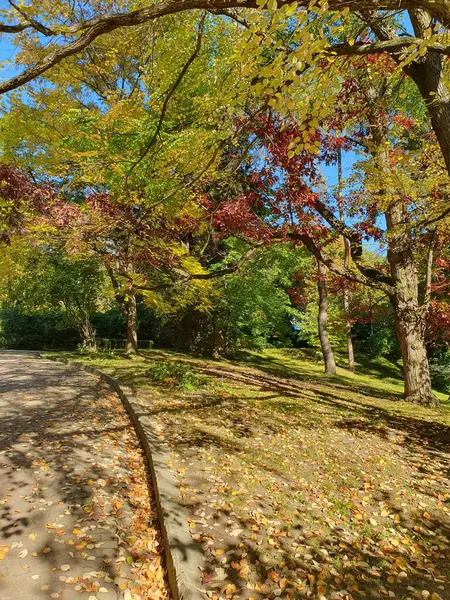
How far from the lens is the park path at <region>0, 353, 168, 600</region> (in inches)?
101

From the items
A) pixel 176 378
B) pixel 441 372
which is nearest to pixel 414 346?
pixel 176 378

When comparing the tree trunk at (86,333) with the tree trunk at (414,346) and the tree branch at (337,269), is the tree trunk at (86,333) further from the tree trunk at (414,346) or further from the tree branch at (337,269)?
the tree trunk at (414,346)

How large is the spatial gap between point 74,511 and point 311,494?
2324mm

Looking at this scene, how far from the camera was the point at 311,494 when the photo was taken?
393cm

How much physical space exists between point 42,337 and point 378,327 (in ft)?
69.0

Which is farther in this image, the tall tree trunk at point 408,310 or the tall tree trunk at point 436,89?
the tall tree trunk at point 408,310

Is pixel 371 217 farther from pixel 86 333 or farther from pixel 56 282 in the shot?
pixel 86 333

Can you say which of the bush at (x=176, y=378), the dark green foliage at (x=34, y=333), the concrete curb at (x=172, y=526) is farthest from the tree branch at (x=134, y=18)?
the dark green foliage at (x=34, y=333)

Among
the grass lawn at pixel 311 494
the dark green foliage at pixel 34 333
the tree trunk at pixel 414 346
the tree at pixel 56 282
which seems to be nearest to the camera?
the grass lawn at pixel 311 494

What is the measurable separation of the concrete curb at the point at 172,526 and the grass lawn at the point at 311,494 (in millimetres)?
99

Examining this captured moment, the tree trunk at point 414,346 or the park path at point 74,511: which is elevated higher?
the tree trunk at point 414,346

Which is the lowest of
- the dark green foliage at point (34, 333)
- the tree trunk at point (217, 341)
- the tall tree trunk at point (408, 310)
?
the dark green foliage at point (34, 333)

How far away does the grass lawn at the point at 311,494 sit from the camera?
2.71 metres

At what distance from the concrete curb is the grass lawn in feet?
0.33
